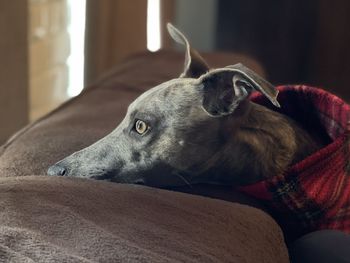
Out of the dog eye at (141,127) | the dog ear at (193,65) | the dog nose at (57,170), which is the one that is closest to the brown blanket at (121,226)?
the dog nose at (57,170)

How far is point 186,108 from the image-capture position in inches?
54.2

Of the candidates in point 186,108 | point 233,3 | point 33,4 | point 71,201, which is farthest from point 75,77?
point 71,201

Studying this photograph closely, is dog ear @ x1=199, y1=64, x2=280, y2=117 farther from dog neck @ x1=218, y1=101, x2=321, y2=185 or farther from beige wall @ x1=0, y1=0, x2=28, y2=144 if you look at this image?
beige wall @ x1=0, y1=0, x2=28, y2=144

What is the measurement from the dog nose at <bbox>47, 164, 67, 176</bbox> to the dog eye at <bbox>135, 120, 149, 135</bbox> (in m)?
0.18

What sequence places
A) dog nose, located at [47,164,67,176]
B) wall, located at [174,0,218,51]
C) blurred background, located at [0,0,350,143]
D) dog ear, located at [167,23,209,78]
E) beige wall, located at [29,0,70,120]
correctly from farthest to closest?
wall, located at [174,0,218,51]
beige wall, located at [29,0,70,120]
blurred background, located at [0,0,350,143]
dog ear, located at [167,23,209,78]
dog nose, located at [47,164,67,176]

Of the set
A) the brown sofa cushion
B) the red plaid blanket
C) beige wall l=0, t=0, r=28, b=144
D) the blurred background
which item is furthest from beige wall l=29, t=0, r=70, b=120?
the red plaid blanket

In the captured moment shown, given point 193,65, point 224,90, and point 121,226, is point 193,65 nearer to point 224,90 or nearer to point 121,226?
point 224,90

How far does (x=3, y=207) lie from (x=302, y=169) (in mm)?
569

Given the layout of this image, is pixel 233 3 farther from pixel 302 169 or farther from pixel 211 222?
pixel 211 222

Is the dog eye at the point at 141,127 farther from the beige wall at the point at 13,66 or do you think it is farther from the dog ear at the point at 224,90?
the beige wall at the point at 13,66

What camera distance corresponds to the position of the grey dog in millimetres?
1354

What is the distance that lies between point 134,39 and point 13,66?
101cm

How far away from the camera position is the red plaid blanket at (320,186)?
4.28 ft

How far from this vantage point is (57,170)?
1285 mm
